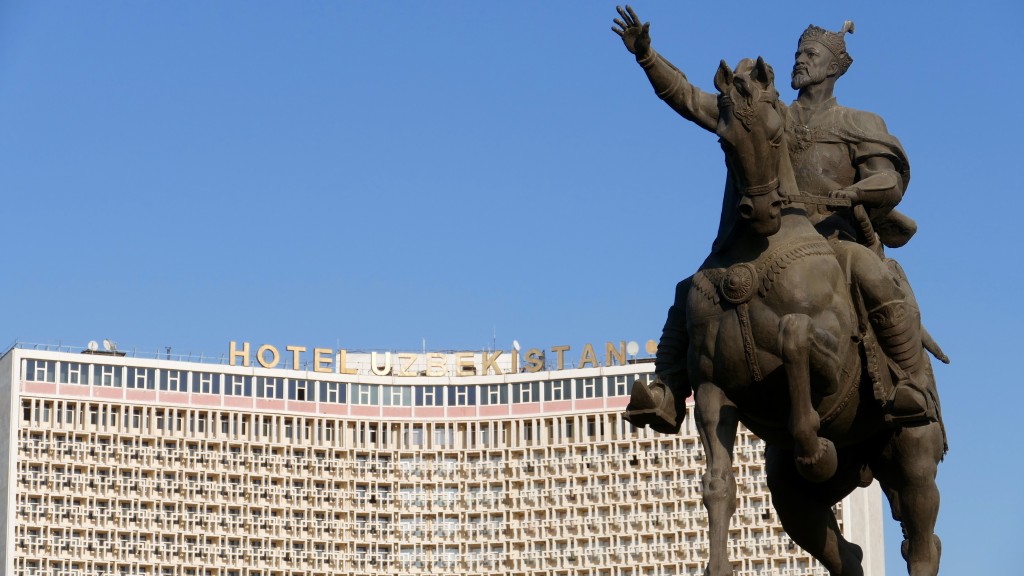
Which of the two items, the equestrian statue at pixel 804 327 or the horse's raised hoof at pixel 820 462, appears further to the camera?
the horse's raised hoof at pixel 820 462

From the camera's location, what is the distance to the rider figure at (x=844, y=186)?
1706 cm

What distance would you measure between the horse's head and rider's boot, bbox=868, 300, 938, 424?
4.56 feet

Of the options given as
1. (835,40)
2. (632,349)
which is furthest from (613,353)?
(835,40)

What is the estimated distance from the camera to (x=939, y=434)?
59.7 feet

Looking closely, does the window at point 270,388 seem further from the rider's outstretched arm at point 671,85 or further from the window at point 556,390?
the rider's outstretched arm at point 671,85

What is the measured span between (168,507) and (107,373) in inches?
396

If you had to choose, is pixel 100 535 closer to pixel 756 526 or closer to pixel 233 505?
pixel 233 505

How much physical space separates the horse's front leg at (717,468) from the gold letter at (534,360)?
131946 mm

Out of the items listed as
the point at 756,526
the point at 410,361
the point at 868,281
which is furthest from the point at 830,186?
the point at 410,361

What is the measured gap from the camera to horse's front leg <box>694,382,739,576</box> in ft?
54.1

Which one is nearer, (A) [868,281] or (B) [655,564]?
(A) [868,281]

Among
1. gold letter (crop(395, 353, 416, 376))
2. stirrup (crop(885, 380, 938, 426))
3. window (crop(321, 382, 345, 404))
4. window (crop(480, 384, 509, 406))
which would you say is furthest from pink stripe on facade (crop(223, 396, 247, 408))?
stirrup (crop(885, 380, 938, 426))

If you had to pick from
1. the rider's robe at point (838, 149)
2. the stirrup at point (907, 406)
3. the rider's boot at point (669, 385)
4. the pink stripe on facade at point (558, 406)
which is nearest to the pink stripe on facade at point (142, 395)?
the pink stripe on facade at point (558, 406)

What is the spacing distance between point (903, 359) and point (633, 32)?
11.9 ft
